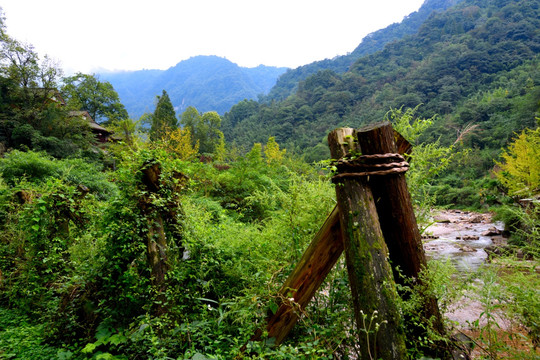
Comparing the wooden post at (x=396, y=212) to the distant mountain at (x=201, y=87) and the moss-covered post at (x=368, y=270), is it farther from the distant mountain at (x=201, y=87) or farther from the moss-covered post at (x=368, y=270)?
the distant mountain at (x=201, y=87)

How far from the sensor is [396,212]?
4.91 feet

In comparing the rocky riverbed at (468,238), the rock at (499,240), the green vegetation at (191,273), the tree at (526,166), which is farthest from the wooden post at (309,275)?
the rock at (499,240)

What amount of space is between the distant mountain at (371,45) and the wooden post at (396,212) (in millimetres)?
119811

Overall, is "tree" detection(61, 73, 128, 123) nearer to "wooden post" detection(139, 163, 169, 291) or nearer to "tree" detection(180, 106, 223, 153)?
"tree" detection(180, 106, 223, 153)

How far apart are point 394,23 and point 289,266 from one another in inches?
6466

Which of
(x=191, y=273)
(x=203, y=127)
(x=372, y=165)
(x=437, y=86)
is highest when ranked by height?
(x=203, y=127)

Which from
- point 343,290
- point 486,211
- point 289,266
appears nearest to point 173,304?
point 289,266

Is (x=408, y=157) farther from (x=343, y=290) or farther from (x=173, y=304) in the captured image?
(x=173, y=304)

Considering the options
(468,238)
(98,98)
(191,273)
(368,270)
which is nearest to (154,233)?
(191,273)

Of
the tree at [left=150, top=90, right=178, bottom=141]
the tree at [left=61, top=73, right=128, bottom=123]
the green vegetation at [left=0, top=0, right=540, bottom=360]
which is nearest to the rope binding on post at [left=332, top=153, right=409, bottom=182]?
the green vegetation at [left=0, top=0, right=540, bottom=360]

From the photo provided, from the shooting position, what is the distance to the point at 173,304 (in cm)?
214

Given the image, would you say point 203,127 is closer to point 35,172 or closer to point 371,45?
point 35,172

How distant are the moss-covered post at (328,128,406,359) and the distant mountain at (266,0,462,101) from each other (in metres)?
120

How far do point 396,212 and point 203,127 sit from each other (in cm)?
3941
